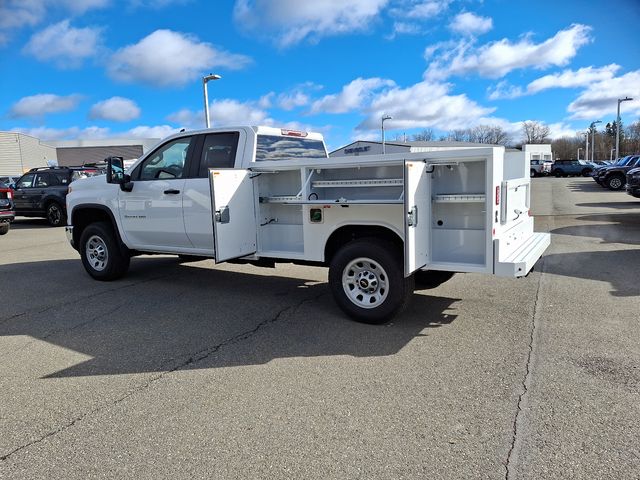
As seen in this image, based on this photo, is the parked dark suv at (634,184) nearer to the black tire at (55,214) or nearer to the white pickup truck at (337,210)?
the white pickup truck at (337,210)

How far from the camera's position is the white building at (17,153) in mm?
61656

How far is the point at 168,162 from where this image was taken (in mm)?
6887

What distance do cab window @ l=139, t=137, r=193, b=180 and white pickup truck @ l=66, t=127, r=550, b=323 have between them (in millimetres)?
21

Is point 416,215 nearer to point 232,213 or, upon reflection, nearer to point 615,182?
point 232,213

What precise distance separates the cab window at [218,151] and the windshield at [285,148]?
1.09 feet

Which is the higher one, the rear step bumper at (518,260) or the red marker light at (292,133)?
the red marker light at (292,133)

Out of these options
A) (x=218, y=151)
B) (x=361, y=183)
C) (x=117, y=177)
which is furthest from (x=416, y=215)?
(x=117, y=177)

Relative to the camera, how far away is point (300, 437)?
320 cm

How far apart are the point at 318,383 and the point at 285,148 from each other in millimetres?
3775

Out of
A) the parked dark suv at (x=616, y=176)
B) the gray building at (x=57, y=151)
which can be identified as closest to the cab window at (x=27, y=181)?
the parked dark suv at (x=616, y=176)

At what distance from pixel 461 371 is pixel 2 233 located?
51.6 feet

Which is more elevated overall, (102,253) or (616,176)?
(616,176)

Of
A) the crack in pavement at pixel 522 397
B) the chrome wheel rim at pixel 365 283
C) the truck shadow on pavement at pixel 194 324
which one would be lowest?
the crack in pavement at pixel 522 397

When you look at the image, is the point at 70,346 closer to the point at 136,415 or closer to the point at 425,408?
the point at 136,415
